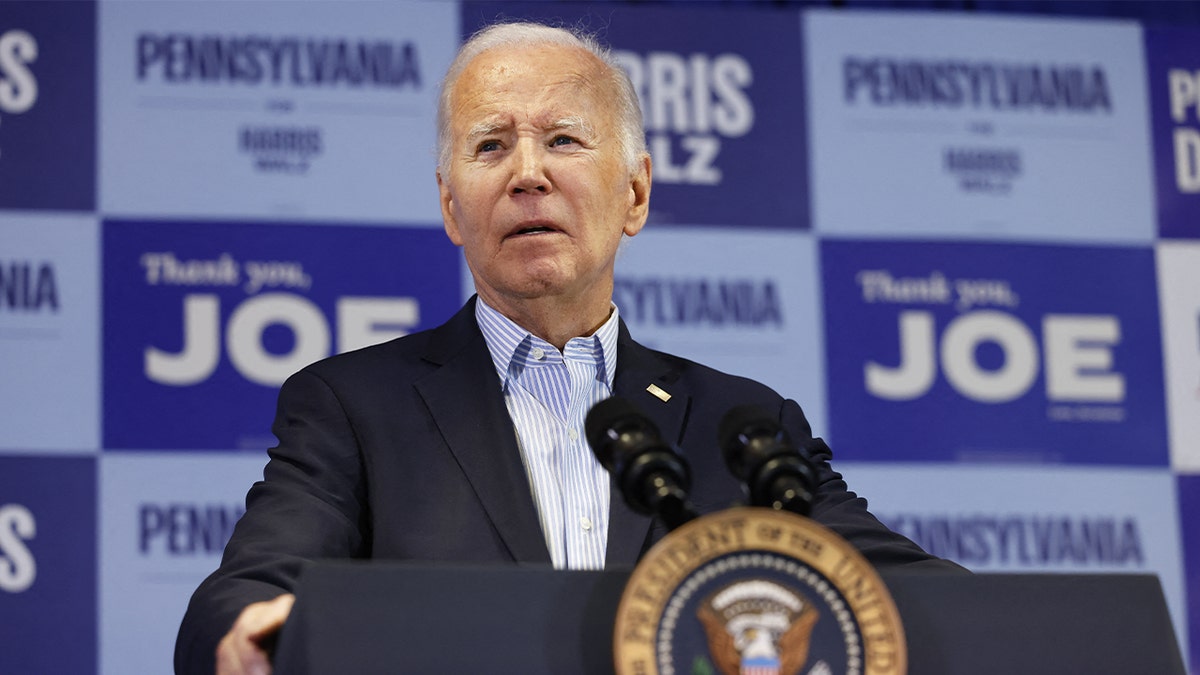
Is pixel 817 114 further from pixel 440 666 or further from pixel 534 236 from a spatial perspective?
pixel 440 666

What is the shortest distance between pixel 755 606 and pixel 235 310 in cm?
249

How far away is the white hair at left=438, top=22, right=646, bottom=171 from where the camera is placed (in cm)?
224

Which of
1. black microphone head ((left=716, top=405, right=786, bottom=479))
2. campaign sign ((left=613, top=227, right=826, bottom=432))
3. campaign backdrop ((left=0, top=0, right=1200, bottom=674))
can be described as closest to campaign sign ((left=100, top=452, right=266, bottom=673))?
campaign backdrop ((left=0, top=0, right=1200, bottom=674))

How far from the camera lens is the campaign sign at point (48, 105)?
3.51 m

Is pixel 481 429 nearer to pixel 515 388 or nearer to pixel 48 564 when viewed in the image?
pixel 515 388

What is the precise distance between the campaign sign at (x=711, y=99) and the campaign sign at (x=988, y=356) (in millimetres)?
225

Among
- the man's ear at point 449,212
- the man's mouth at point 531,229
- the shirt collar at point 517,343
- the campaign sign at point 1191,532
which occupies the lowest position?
the campaign sign at point 1191,532

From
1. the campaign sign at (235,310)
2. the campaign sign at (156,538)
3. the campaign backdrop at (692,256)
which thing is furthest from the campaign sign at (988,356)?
the campaign sign at (156,538)

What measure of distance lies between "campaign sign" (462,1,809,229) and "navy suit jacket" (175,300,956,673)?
168 centimetres

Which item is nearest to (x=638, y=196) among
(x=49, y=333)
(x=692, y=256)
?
(x=692, y=256)

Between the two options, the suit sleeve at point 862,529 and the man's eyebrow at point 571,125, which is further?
the man's eyebrow at point 571,125

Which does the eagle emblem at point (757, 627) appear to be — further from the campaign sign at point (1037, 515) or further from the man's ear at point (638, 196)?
the campaign sign at point (1037, 515)

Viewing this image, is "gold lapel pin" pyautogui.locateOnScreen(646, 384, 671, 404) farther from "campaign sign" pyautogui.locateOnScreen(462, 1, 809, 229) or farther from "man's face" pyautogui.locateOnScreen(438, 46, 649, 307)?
"campaign sign" pyautogui.locateOnScreen(462, 1, 809, 229)

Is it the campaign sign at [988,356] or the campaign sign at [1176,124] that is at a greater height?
the campaign sign at [1176,124]
